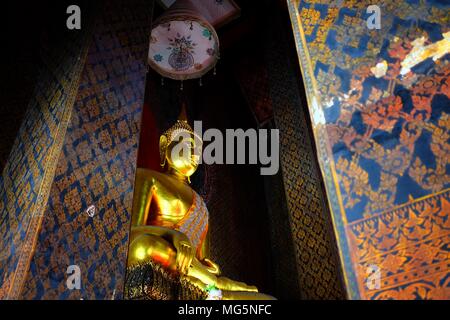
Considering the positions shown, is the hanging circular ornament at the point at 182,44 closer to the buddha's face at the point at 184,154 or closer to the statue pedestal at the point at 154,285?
the buddha's face at the point at 184,154

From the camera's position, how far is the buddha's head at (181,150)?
3785 mm

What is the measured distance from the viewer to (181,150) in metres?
3.83

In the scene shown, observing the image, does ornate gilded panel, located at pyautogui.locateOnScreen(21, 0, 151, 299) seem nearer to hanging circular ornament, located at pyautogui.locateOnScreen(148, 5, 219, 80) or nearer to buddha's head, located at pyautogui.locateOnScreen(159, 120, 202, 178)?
buddha's head, located at pyautogui.locateOnScreen(159, 120, 202, 178)

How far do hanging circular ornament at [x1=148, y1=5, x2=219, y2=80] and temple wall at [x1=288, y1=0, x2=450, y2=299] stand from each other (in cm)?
204

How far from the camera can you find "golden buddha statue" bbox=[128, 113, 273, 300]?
8.61 feet

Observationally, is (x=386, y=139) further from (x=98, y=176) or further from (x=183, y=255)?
(x=183, y=255)

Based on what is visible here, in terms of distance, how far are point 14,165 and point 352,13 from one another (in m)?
1.80

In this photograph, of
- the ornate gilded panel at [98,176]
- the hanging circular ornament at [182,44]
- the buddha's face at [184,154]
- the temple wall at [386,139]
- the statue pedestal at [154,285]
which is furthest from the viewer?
the hanging circular ornament at [182,44]

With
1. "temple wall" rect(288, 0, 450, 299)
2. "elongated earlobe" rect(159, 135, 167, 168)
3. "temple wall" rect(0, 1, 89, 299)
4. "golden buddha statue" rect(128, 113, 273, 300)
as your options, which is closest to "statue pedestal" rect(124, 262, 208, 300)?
"golden buddha statue" rect(128, 113, 273, 300)

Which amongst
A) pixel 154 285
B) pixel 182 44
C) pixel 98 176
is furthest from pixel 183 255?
pixel 182 44

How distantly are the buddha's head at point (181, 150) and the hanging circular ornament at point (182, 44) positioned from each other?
0.66 m

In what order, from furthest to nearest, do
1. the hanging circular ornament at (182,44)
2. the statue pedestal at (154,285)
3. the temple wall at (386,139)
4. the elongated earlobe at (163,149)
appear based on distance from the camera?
the hanging circular ornament at (182,44) < the elongated earlobe at (163,149) < the statue pedestal at (154,285) < the temple wall at (386,139)

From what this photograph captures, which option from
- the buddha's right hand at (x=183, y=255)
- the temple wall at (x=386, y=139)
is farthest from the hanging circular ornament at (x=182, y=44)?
the buddha's right hand at (x=183, y=255)

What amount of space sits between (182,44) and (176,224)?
183 cm
